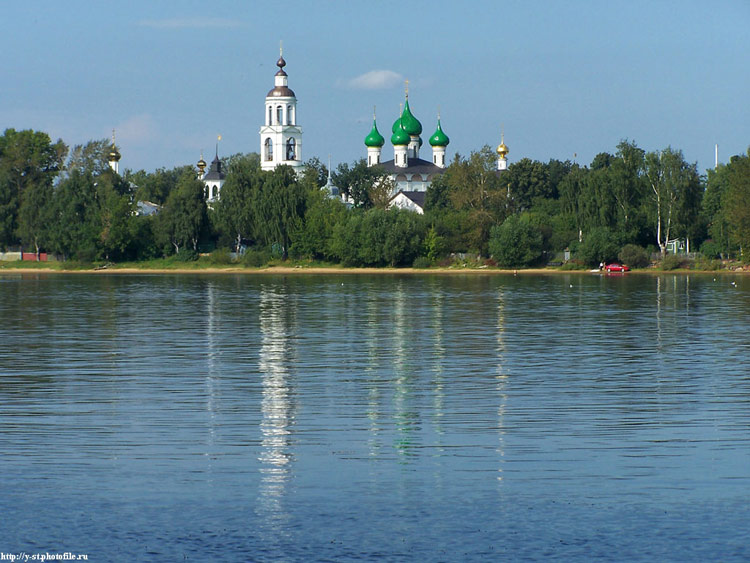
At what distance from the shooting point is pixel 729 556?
10766 mm

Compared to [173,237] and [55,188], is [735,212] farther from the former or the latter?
[55,188]

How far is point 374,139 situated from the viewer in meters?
156

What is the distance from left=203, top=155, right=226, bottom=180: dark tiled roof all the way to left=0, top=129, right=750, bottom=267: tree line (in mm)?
34427

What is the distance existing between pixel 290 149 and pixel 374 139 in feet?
91.2

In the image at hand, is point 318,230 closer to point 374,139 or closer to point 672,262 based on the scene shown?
point 672,262

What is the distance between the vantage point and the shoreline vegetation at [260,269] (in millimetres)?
99688

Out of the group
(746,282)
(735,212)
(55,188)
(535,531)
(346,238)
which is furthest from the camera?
(55,188)

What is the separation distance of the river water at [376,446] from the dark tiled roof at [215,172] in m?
121

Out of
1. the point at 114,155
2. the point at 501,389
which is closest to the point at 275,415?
the point at 501,389

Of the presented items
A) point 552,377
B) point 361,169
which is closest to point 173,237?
point 361,169

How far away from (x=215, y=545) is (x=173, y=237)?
99.7 m

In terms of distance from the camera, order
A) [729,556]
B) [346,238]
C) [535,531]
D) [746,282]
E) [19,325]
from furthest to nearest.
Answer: [346,238], [746,282], [19,325], [535,531], [729,556]

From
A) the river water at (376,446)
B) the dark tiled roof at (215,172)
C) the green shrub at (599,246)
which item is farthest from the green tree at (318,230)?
the river water at (376,446)

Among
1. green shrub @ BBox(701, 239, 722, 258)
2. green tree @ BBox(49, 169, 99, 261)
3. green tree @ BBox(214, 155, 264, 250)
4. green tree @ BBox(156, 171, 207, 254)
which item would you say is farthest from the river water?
green tree @ BBox(49, 169, 99, 261)
